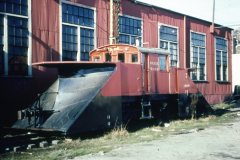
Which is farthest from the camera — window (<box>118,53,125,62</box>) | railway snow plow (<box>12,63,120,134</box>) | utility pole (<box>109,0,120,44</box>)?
utility pole (<box>109,0,120,44</box>)

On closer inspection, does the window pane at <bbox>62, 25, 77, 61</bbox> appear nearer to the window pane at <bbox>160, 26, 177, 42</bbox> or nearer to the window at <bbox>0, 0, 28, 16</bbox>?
the window at <bbox>0, 0, 28, 16</bbox>

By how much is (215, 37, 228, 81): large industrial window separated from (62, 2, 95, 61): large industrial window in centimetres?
1407

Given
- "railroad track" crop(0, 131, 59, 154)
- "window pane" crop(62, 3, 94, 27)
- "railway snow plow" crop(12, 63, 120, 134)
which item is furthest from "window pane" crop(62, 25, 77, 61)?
"railroad track" crop(0, 131, 59, 154)

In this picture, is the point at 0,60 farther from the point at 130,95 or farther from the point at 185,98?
the point at 185,98

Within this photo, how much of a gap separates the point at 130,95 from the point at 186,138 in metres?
2.73

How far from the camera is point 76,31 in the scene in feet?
53.3

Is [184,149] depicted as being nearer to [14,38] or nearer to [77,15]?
[14,38]

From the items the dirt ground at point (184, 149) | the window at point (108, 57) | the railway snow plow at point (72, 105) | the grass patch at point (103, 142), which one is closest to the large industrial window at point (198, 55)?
the grass patch at point (103, 142)

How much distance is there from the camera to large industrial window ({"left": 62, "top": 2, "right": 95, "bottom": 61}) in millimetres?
15606

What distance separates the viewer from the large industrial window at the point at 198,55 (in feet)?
80.9

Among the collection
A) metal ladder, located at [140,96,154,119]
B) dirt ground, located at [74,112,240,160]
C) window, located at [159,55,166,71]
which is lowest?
dirt ground, located at [74,112,240,160]

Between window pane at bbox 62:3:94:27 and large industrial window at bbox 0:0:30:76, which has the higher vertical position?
window pane at bbox 62:3:94:27

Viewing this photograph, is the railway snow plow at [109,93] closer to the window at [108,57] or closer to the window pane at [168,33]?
the window at [108,57]

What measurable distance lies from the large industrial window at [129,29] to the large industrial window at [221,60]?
9.98 m
